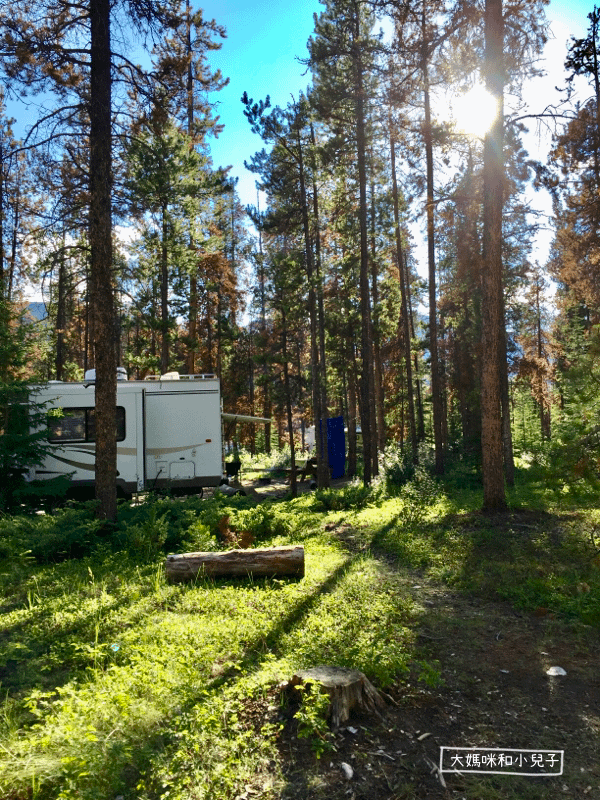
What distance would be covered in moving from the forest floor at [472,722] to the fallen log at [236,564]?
6.52 ft

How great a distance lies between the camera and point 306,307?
20109 millimetres

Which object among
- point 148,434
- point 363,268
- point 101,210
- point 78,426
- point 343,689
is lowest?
point 343,689

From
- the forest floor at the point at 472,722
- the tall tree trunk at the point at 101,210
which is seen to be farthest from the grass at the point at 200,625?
the tall tree trunk at the point at 101,210

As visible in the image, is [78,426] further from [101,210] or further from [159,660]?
[159,660]

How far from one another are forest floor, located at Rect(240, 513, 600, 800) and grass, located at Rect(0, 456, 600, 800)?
17cm

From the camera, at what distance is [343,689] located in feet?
11.6

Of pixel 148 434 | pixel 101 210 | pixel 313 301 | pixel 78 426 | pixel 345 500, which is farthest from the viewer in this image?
pixel 313 301

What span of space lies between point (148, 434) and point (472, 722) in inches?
476

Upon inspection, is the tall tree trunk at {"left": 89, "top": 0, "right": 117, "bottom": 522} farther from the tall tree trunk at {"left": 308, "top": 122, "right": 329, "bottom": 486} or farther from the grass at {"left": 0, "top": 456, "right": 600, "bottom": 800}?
the tall tree trunk at {"left": 308, "top": 122, "right": 329, "bottom": 486}

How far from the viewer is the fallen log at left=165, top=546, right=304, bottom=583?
6.75 metres

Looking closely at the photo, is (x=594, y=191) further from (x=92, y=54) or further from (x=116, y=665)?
(x=116, y=665)

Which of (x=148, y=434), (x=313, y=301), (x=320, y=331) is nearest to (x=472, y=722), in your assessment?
(x=148, y=434)

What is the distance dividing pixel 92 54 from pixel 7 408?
21.6 ft

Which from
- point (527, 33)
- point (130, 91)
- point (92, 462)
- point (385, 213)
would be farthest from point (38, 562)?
point (385, 213)
